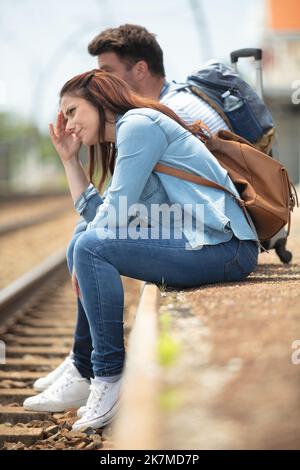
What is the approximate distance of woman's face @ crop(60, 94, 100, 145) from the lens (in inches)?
131

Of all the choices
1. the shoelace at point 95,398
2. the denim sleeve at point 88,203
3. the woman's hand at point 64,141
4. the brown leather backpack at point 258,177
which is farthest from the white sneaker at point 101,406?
the woman's hand at point 64,141

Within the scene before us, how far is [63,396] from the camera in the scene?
3.55 metres

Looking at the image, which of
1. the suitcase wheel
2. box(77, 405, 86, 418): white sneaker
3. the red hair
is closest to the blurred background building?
the suitcase wheel

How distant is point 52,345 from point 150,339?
3.22 meters

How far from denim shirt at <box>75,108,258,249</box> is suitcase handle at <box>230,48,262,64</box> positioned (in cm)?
155

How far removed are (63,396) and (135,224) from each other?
0.87m

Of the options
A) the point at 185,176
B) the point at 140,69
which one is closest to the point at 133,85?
the point at 140,69

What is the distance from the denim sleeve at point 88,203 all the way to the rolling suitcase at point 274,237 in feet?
4.12

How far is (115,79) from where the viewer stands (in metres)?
3.40

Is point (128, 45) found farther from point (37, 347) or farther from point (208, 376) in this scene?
point (208, 376)

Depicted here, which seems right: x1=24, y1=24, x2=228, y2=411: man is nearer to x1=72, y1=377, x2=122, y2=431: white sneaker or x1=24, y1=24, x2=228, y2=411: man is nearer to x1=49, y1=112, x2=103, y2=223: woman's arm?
x1=49, y1=112, x2=103, y2=223: woman's arm
